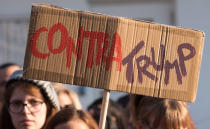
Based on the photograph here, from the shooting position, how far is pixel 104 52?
2.13 metres

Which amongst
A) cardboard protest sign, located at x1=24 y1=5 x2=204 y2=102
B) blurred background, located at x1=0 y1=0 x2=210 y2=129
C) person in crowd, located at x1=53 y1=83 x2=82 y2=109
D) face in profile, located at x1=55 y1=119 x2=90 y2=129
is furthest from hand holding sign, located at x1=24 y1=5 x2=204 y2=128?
blurred background, located at x1=0 y1=0 x2=210 y2=129

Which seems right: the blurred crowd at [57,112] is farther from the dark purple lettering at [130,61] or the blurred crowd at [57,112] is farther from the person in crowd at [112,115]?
the person in crowd at [112,115]

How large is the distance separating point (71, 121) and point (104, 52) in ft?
2.18

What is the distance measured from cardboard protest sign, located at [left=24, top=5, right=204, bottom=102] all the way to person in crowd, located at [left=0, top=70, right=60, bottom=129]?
91 centimetres

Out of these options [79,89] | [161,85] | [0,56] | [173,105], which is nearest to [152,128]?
[173,105]

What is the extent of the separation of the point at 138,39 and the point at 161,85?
0.77 feet

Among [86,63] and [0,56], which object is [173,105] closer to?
[86,63]

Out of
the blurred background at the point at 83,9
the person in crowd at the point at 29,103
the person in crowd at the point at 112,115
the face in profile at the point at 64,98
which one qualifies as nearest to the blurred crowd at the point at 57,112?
the person in crowd at the point at 29,103

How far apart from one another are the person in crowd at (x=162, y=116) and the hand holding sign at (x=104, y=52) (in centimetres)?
58

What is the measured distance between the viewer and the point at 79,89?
699 cm

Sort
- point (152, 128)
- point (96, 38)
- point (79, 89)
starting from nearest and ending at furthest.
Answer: point (96, 38) → point (152, 128) → point (79, 89)

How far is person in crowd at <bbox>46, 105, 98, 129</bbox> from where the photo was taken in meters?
2.63

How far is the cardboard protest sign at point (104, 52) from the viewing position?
210 centimetres

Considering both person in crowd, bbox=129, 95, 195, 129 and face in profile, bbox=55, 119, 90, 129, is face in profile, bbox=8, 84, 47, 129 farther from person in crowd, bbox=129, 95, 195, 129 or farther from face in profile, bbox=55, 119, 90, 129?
person in crowd, bbox=129, 95, 195, 129
